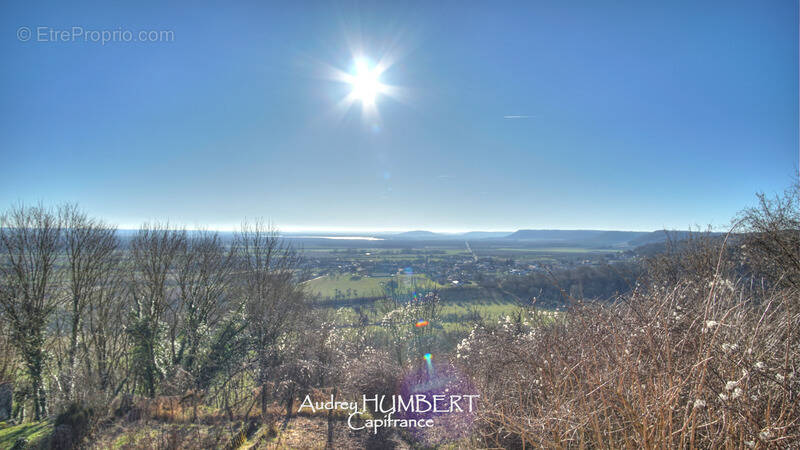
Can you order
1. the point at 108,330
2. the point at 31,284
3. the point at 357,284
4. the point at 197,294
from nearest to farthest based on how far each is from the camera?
the point at 31,284 < the point at 197,294 < the point at 108,330 < the point at 357,284

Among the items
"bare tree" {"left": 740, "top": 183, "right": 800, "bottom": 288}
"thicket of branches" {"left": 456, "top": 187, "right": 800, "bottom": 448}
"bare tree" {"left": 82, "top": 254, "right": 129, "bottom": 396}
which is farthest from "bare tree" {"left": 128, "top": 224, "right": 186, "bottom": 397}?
"bare tree" {"left": 740, "top": 183, "right": 800, "bottom": 288}

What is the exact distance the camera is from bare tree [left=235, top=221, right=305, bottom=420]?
11877 mm

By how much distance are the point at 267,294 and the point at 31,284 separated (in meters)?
9.35

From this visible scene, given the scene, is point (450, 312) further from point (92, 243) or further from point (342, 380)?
point (92, 243)

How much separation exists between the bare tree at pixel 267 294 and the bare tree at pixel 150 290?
10.1 feet

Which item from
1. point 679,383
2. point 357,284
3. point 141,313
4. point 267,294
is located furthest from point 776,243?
point 357,284

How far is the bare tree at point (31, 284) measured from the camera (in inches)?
442

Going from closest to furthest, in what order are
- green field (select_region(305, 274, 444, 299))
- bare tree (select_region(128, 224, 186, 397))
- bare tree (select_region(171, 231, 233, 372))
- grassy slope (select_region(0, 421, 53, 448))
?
1. grassy slope (select_region(0, 421, 53, 448))
2. bare tree (select_region(128, 224, 186, 397))
3. bare tree (select_region(171, 231, 233, 372))
4. green field (select_region(305, 274, 444, 299))

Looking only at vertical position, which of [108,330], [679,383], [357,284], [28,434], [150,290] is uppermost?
[679,383]

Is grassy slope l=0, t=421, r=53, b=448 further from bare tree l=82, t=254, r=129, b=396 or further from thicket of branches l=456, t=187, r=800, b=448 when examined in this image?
thicket of branches l=456, t=187, r=800, b=448

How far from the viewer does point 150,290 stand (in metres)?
13.5

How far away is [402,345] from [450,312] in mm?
14906

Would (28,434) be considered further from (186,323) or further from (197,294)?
(197,294)

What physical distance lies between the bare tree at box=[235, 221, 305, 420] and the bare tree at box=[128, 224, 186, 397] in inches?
122
